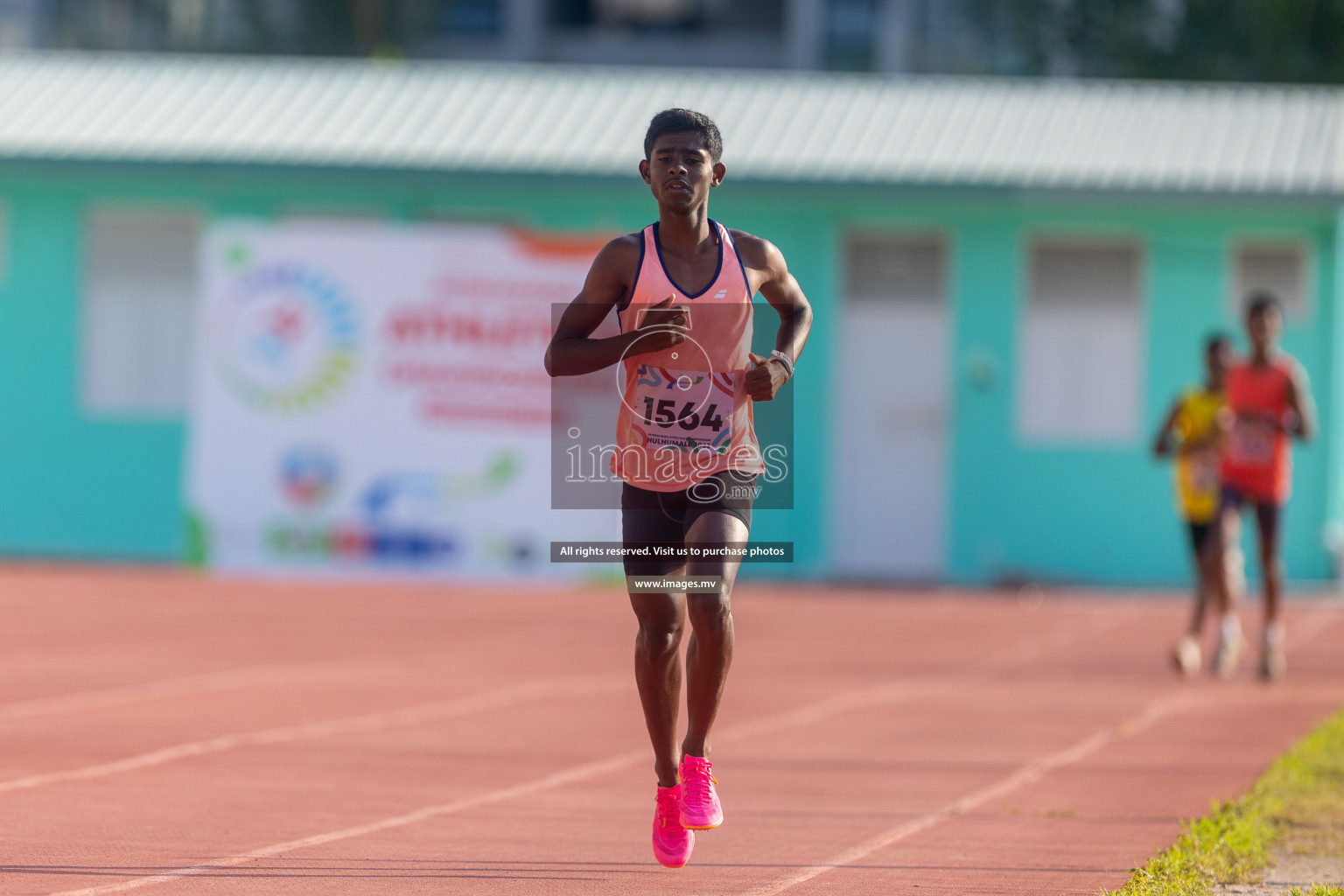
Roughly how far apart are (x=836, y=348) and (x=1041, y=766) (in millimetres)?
11581

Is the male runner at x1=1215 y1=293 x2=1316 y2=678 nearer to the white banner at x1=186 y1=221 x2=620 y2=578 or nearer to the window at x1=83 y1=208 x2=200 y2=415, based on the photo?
the white banner at x1=186 y1=221 x2=620 y2=578

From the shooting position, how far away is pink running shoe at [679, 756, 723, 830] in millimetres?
5680

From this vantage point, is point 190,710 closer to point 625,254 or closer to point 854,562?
point 625,254

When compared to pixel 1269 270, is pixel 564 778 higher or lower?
lower

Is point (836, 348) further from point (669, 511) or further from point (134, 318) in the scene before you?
point (669, 511)

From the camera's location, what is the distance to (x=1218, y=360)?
12.7 metres

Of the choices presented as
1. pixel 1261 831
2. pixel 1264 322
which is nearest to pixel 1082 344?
pixel 1264 322

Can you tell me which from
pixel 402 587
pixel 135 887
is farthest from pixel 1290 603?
pixel 135 887

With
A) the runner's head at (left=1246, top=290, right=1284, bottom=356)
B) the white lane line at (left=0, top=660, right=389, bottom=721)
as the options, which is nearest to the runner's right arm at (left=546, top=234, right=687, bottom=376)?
the white lane line at (left=0, top=660, right=389, bottom=721)

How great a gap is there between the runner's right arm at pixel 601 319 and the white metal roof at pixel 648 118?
13.8 m

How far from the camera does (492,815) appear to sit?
700 cm

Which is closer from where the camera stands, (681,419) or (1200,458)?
(681,419)

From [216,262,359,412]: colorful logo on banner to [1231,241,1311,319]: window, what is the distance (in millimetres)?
8655

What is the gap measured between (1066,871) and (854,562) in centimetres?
1391
